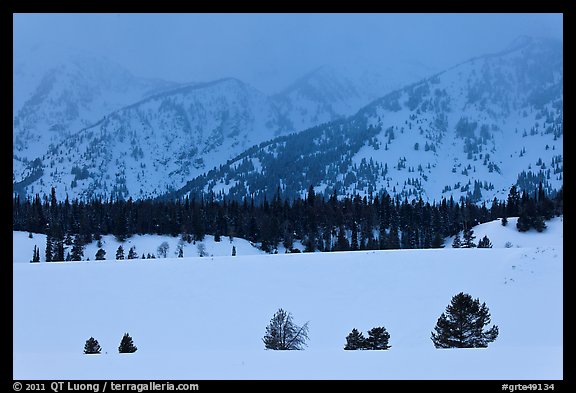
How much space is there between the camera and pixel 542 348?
11.6 m

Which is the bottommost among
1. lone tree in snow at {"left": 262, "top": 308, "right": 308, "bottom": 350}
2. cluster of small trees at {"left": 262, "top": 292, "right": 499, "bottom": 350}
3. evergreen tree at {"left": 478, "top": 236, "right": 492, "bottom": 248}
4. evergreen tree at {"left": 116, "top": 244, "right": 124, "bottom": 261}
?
lone tree in snow at {"left": 262, "top": 308, "right": 308, "bottom": 350}

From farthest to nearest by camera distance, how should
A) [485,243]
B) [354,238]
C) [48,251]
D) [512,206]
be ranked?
[512,206]
[354,238]
[48,251]
[485,243]

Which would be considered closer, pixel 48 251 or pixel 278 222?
pixel 48 251

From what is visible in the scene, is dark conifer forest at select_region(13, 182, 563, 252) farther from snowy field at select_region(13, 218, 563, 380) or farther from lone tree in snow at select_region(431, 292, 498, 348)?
lone tree in snow at select_region(431, 292, 498, 348)

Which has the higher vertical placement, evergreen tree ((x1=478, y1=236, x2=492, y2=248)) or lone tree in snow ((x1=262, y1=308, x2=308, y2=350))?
evergreen tree ((x1=478, y1=236, x2=492, y2=248))

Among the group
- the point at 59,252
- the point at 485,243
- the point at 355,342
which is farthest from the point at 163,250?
the point at 355,342

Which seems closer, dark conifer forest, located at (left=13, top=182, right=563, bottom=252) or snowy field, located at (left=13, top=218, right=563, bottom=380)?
snowy field, located at (left=13, top=218, right=563, bottom=380)

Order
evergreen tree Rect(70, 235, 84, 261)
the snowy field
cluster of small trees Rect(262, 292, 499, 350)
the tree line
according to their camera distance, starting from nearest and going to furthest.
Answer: cluster of small trees Rect(262, 292, 499, 350), the snowy field, evergreen tree Rect(70, 235, 84, 261), the tree line

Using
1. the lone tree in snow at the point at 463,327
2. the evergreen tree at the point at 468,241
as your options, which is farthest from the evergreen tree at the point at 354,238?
the lone tree in snow at the point at 463,327

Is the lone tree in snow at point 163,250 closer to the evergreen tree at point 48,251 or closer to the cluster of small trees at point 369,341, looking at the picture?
the evergreen tree at point 48,251

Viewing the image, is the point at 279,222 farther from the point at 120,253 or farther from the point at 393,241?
the point at 120,253

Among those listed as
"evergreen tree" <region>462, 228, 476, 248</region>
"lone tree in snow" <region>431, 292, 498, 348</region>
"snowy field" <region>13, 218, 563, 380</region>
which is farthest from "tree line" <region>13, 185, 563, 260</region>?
"lone tree in snow" <region>431, 292, 498, 348</region>
